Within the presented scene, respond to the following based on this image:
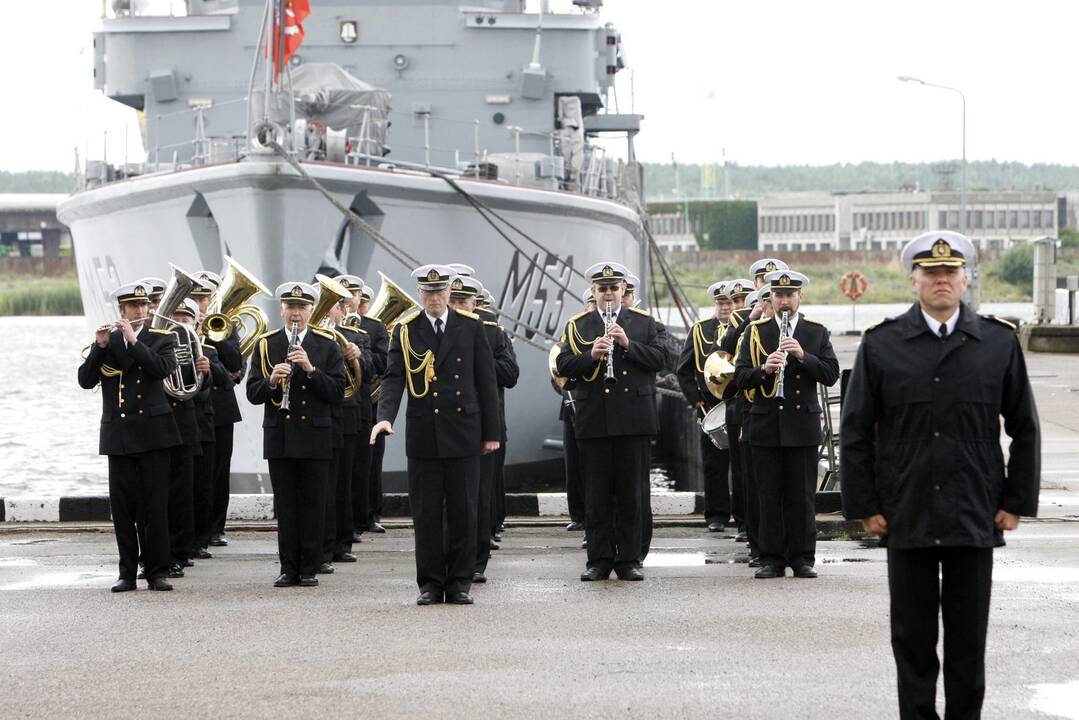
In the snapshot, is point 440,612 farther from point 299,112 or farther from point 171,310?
point 299,112

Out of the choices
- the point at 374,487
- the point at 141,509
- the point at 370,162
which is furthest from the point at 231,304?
the point at 370,162

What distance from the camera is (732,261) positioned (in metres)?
126

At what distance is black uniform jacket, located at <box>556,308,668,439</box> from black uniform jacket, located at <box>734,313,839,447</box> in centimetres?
52

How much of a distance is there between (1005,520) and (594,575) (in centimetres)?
419

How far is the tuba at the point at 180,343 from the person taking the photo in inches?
399

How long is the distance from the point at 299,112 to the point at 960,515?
573 inches

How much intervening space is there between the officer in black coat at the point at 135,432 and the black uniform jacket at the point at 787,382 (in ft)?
10.5

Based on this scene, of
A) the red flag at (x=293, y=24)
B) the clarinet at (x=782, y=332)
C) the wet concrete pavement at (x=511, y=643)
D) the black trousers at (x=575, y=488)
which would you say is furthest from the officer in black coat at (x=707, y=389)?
the red flag at (x=293, y=24)

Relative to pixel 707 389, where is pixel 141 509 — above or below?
below

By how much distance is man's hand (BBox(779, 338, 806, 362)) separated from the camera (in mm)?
9102

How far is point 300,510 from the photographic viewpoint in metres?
A: 9.86

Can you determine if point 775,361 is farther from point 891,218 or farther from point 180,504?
point 891,218

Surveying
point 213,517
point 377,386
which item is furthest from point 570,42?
point 213,517

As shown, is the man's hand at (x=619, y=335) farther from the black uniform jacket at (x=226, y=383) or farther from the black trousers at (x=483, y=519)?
the black uniform jacket at (x=226, y=383)
